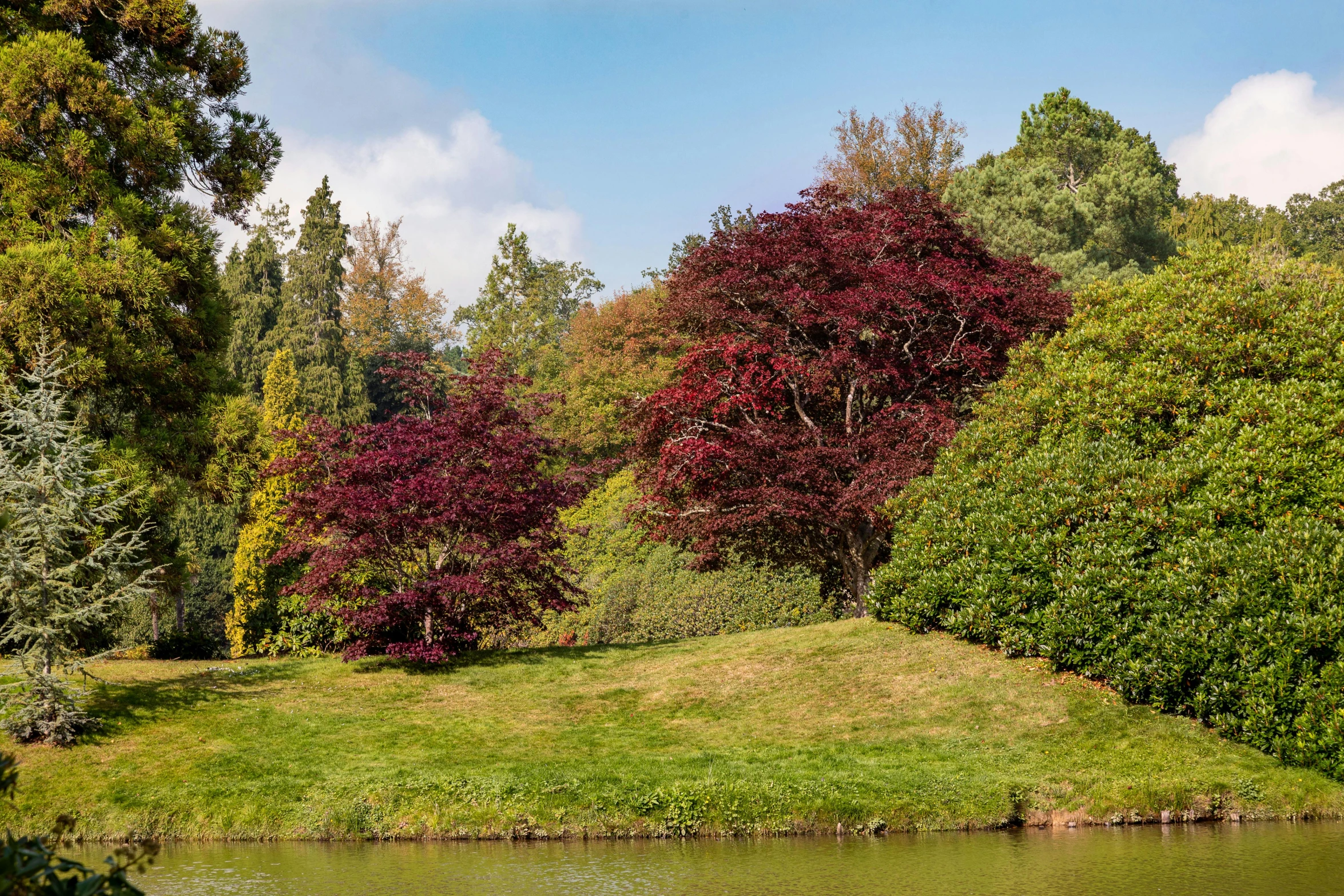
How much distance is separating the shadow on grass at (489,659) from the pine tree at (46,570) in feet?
14.8

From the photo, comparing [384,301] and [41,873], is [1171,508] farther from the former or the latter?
[384,301]

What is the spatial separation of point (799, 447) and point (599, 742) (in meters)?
7.19

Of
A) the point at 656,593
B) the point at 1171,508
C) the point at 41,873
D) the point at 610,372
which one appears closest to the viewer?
the point at 41,873

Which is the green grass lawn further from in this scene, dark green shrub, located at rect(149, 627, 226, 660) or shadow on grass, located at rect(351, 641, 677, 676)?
dark green shrub, located at rect(149, 627, 226, 660)

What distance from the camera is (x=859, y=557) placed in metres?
19.9

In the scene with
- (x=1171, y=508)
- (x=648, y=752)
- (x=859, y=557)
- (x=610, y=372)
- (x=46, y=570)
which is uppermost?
(x=610, y=372)

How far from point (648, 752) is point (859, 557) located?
27.4 feet

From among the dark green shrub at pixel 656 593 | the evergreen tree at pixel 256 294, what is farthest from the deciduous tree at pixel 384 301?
the dark green shrub at pixel 656 593

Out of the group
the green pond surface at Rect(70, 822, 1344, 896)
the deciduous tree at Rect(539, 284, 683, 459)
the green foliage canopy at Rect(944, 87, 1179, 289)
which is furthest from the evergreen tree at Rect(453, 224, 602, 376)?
Answer: the green pond surface at Rect(70, 822, 1344, 896)

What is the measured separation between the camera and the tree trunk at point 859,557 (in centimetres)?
1975

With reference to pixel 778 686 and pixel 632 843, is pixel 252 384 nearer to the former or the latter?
pixel 778 686

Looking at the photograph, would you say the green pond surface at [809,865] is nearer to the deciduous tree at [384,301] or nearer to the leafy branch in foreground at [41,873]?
the leafy branch in foreground at [41,873]

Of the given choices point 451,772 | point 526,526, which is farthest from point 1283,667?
point 526,526

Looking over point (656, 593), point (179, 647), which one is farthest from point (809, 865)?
point (179, 647)
